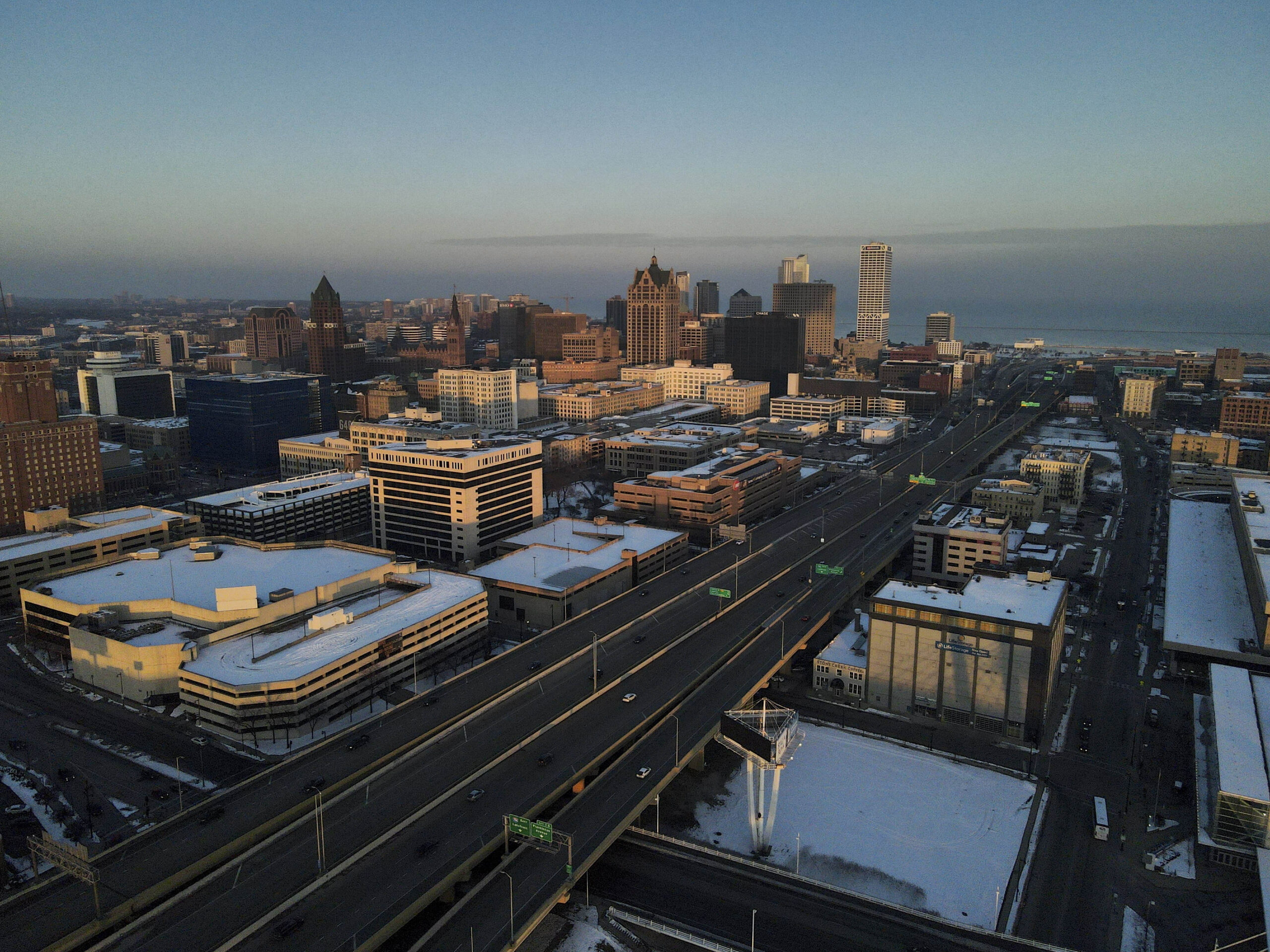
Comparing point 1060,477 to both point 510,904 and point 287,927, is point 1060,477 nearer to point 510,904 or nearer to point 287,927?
point 510,904

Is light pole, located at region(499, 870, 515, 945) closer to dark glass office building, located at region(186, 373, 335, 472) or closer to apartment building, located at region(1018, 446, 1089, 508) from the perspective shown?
apartment building, located at region(1018, 446, 1089, 508)

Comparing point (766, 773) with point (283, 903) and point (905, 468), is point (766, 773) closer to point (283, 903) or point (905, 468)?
point (283, 903)

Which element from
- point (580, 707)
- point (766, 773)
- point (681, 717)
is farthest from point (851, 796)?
point (580, 707)

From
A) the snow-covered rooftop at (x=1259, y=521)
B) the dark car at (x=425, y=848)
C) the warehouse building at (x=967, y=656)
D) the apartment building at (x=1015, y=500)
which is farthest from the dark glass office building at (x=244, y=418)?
the snow-covered rooftop at (x=1259, y=521)

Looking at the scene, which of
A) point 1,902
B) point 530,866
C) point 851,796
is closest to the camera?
point 1,902

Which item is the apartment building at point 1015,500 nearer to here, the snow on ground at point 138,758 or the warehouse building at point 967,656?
the warehouse building at point 967,656

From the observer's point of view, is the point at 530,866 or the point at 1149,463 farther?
the point at 1149,463
